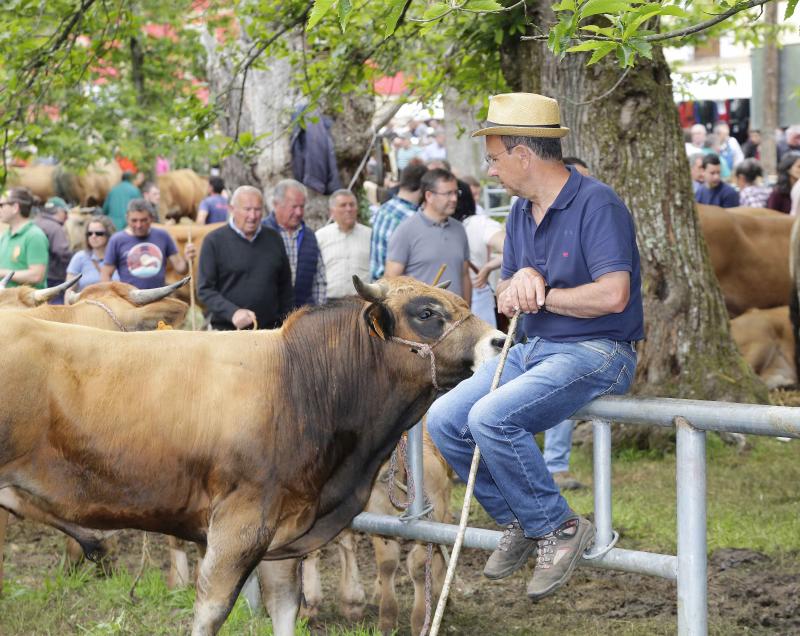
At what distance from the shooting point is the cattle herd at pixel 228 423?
4.89 metres

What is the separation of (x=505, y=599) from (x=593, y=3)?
3.88 metres

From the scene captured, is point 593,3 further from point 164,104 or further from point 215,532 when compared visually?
point 164,104

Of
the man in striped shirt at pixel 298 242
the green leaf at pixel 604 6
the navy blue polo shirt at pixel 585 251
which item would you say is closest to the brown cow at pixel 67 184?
the man in striped shirt at pixel 298 242

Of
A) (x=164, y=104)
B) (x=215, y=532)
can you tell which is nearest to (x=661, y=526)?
(x=215, y=532)

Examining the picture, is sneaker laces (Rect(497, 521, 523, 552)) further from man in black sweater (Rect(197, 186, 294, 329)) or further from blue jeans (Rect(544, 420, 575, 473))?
man in black sweater (Rect(197, 186, 294, 329))

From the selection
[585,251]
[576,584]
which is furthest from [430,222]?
[585,251]

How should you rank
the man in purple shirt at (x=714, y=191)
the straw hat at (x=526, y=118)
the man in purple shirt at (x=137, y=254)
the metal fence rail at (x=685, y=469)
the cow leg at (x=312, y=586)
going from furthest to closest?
the man in purple shirt at (x=714, y=191) → the man in purple shirt at (x=137, y=254) → the cow leg at (x=312, y=586) → the straw hat at (x=526, y=118) → the metal fence rail at (x=685, y=469)

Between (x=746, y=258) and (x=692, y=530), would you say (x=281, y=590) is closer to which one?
(x=692, y=530)

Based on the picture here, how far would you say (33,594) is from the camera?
23.2ft

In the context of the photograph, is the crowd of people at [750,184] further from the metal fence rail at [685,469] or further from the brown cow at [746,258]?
the metal fence rail at [685,469]

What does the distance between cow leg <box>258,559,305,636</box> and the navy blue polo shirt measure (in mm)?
1706

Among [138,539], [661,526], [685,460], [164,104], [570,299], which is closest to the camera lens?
[685,460]

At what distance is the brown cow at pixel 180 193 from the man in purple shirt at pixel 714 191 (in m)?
11.6

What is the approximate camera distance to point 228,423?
4.98 m
